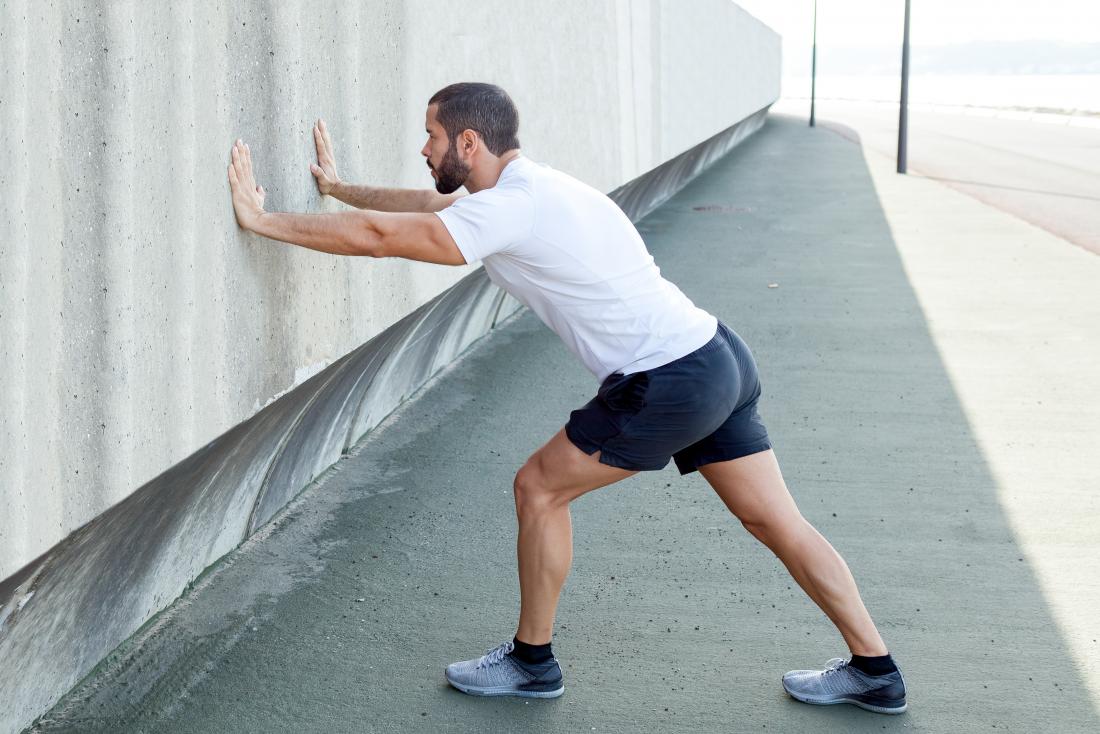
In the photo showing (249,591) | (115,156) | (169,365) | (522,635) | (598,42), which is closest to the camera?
→ (115,156)

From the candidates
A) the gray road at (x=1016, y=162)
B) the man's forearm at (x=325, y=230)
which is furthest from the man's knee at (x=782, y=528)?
the gray road at (x=1016, y=162)

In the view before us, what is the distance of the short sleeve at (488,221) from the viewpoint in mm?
3191

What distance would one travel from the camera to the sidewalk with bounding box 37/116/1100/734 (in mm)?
3621

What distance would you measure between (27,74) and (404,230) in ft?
3.27

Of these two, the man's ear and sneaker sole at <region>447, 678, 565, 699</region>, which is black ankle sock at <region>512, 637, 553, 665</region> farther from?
the man's ear

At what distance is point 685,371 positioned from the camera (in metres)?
3.36

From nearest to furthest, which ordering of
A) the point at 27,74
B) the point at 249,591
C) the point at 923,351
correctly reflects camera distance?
the point at 27,74 → the point at 249,591 → the point at 923,351

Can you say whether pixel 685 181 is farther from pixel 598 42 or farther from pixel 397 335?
pixel 397 335

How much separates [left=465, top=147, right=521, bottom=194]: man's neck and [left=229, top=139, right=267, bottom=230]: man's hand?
2.01 ft

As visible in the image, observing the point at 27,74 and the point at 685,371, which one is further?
the point at 685,371

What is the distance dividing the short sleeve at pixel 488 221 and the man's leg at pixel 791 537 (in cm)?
87

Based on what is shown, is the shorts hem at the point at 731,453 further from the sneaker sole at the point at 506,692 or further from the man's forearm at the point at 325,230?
the man's forearm at the point at 325,230

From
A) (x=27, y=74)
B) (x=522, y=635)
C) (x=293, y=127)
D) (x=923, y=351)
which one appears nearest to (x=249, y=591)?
(x=522, y=635)

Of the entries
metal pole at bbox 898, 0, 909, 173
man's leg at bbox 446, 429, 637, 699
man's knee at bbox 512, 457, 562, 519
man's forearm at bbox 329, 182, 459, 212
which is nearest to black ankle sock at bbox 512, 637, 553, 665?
man's leg at bbox 446, 429, 637, 699
